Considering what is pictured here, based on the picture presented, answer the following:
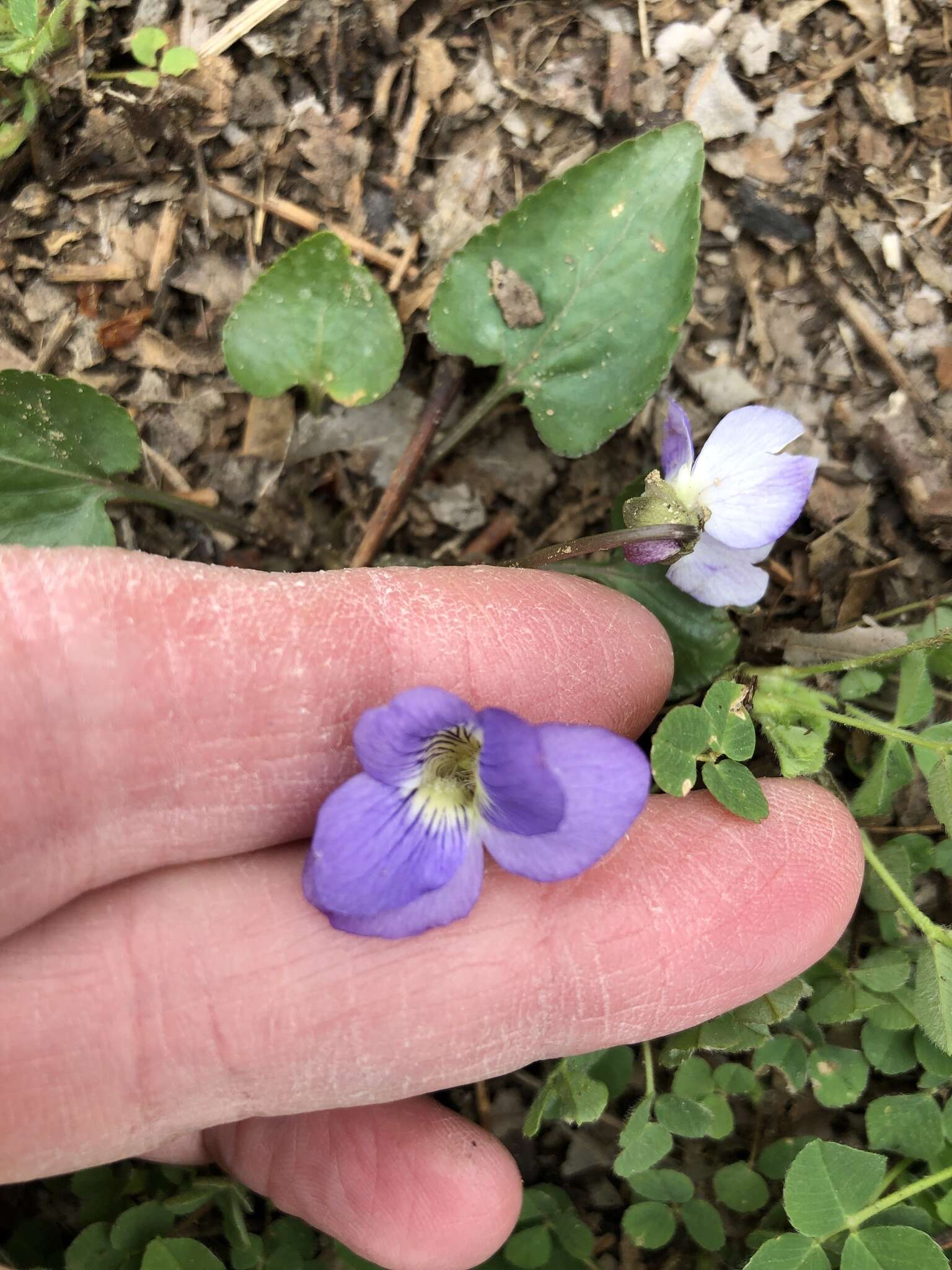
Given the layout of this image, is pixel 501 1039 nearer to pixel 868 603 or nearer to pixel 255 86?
pixel 868 603

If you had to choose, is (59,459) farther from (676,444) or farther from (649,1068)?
(649,1068)

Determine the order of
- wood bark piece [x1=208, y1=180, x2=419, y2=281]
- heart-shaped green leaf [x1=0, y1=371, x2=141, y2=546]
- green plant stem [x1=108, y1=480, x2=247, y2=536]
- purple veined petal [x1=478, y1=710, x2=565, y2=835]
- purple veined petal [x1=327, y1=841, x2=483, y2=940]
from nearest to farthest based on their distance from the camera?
purple veined petal [x1=478, y1=710, x2=565, y2=835]
purple veined petal [x1=327, y1=841, x2=483, y2=940]
heart-shaped green leaf [x1=0, y1=371, x2=141, y2=546]
green plant stem [x1=108, y1=480, x2=247, y2=536]
wood bark piece [x1=208, y1=180, x2=419, y2=281]

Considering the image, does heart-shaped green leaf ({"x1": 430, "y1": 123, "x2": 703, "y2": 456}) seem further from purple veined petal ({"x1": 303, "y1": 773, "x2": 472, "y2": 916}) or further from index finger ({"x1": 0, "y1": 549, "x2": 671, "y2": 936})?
purple veined petal ({"x1": 303, "y1": 773, "x2": 472, "y2": 916})

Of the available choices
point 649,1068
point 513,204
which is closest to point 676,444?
point 513,204

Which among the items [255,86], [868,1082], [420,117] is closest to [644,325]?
[420,117]

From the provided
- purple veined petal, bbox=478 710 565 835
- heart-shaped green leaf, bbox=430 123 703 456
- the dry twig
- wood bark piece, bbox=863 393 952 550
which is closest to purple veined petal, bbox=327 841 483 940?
purple veined petal, bbox=478 710 565 835

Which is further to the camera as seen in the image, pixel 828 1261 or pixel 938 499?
pixel 938 499
